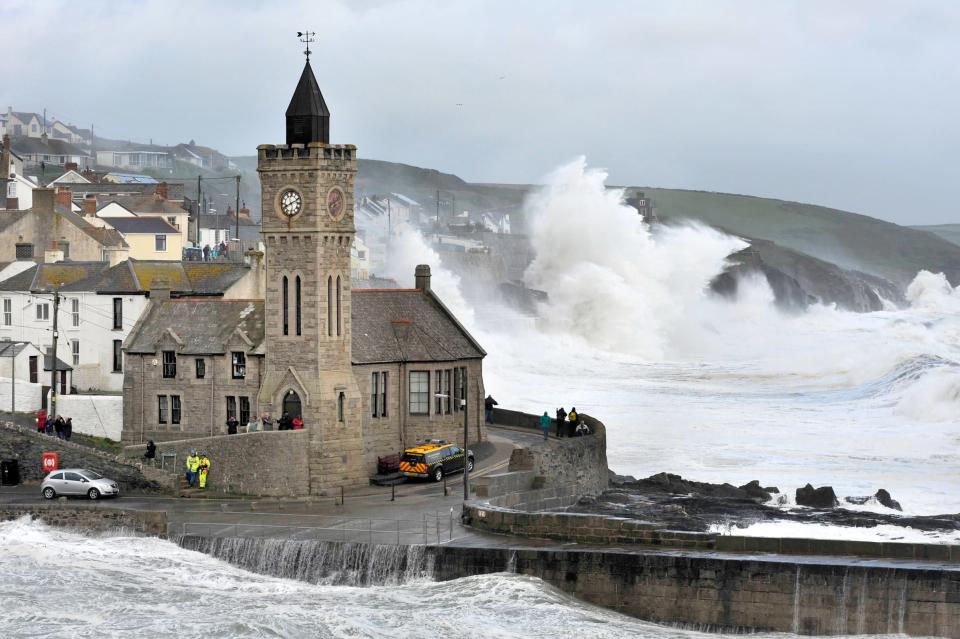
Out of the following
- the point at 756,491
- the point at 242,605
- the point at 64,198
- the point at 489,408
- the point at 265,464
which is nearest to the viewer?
the point at 242,605

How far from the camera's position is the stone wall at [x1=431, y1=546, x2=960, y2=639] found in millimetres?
35719

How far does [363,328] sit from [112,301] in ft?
36.3

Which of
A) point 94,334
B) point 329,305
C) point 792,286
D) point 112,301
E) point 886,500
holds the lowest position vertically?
point 886,500

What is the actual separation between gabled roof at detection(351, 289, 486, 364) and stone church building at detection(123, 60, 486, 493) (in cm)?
4

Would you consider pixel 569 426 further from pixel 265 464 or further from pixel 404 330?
pixel 265 464

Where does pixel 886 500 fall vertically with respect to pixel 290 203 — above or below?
below

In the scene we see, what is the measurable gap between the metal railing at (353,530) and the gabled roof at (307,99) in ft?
39.1

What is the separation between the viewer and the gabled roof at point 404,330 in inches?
2077

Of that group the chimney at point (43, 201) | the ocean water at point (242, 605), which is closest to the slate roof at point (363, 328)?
the ocean water at point (242, 605)

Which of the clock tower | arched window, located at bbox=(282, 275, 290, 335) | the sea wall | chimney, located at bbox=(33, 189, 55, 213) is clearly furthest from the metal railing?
chimney, located at bbox=(33, 189, 55, 213)

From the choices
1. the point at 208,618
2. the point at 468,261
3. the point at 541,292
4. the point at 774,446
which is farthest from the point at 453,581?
the point at 468,261

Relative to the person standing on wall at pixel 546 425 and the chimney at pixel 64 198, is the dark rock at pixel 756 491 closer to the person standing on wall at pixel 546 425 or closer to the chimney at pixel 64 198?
the person standing on wall at pixel 546 425

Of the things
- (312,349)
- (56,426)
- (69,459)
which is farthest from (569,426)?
(56,426)

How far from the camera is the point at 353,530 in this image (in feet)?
140
